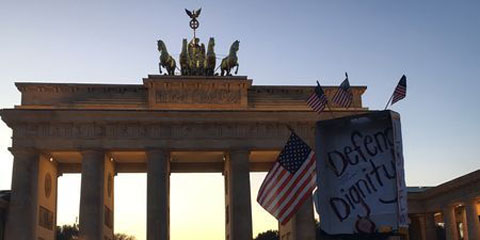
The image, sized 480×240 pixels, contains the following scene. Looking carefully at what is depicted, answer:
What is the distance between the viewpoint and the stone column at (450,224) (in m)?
60.4

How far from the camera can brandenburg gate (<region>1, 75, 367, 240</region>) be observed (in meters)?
53.1

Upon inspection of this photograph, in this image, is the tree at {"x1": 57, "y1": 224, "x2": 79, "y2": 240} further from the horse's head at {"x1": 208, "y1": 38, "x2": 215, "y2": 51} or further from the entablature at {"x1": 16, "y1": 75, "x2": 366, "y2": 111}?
the horse's head at {"x1": 208, "y1": 38, "x2": 215, "y2": 51}

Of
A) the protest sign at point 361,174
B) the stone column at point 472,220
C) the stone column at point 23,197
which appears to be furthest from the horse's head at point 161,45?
the protest sign at point 361,174

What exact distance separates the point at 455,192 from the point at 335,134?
135 ft

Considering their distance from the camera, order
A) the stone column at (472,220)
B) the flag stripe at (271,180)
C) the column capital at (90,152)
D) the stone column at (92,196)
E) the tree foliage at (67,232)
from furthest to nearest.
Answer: the tree foliage at (67,232), the stone column at (472,220), the column capital at (90,152), the stone column at (92,196), the flag stripe at (271,180)

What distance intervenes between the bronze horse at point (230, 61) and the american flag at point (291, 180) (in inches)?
1279

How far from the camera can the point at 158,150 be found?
54594 millimetres

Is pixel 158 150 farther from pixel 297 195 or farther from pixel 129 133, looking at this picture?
pixel 297 195

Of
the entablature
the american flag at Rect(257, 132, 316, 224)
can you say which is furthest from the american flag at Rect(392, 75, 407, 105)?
the entablature

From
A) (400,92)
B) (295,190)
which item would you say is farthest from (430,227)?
(295,190)

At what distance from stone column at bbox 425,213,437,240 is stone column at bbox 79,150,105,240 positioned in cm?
3221

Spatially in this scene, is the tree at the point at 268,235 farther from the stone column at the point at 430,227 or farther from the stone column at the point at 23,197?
the stone column at the point at 23,197

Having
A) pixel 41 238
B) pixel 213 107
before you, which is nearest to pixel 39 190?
pixel 41 238

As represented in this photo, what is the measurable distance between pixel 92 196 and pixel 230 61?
54.3 feet
